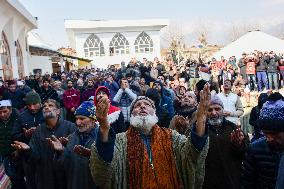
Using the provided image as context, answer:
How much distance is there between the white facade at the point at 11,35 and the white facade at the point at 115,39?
23202 mm

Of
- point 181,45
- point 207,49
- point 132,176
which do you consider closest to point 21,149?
point 132,176

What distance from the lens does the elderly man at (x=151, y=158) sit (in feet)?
9.73

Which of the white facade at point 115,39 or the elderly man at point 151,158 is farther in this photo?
the white facade at point 115,39

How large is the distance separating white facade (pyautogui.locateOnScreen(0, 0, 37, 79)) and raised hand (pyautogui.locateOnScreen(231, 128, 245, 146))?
12.7 m

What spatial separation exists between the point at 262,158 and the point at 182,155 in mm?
656

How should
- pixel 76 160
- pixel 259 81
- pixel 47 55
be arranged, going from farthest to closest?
pixel 47 55
pixel 259 81
pixel 76 160

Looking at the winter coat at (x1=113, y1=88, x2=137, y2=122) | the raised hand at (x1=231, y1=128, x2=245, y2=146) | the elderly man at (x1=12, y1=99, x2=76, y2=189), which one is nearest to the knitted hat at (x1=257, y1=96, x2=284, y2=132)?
the raised hand at (x1=231, y1=128, x2=245, y2=146)

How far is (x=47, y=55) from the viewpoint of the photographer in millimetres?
31875

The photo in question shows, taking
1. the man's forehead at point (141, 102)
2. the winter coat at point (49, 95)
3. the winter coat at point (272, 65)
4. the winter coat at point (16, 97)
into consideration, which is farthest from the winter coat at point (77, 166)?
the winter coat at point (272, 65)

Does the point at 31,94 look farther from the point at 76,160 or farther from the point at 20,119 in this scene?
the point at 76,160

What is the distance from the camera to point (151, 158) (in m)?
3.31

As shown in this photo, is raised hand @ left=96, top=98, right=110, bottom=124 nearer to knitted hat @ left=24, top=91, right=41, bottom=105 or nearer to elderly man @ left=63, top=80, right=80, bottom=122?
knitted hat @ left=24, top=91, right=41, bottom=105

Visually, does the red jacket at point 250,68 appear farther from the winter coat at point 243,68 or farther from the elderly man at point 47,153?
the elderly man at point 47,153

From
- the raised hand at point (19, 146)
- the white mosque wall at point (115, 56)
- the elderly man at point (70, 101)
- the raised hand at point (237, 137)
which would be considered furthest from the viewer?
the white mosque wall at point (115, 56)
